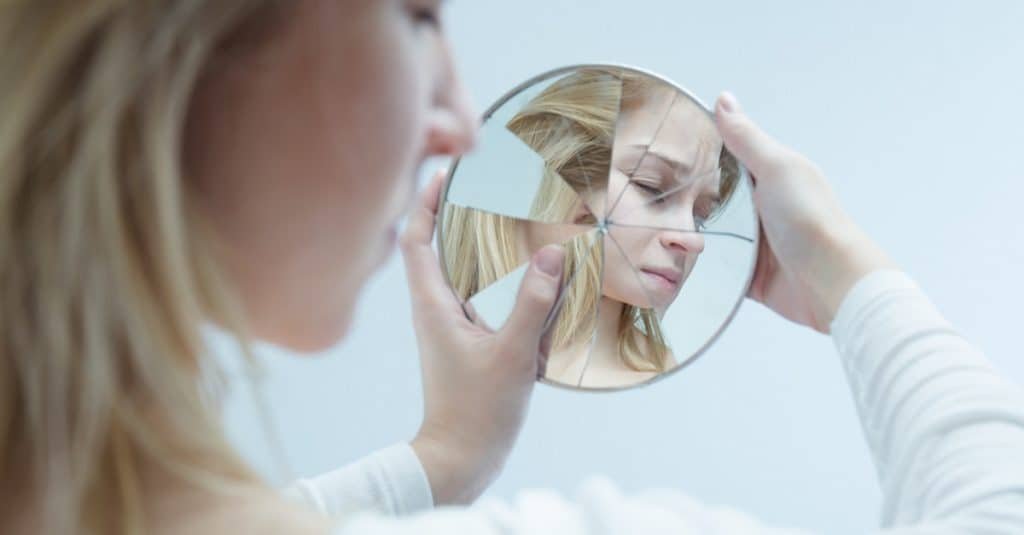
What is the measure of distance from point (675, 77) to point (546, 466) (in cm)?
58

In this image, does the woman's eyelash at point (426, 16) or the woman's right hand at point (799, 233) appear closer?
the woman's eyelash at point (426, 16)

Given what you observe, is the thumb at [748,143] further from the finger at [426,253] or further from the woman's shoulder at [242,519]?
the woman's shoulder at [242,519]

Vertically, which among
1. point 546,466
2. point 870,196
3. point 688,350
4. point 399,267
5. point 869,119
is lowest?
point 546,466

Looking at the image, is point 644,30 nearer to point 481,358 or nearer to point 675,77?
point 675,77

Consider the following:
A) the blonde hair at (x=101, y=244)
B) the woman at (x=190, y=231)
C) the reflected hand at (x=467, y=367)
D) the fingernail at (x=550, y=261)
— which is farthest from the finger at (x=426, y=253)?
the blonde hair at (x=101, y=244)

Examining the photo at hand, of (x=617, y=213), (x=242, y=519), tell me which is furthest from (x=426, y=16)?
(x=617, y=213)

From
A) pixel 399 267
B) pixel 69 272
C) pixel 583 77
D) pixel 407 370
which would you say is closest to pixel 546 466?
pixel 407 370

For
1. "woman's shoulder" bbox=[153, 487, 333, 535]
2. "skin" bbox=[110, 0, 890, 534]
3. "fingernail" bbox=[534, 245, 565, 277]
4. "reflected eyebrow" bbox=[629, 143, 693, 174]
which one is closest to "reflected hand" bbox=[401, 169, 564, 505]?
"fingernail" bbox=[534, 245, 565, 277]

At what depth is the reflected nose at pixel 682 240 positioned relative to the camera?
0.85 m

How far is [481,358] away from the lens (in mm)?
887

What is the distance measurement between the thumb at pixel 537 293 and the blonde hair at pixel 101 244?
0.42 meters

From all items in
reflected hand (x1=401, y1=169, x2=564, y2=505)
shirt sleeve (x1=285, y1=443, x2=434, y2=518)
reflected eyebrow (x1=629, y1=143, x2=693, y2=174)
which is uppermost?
reflected eyebrow (x1=629, y1=143, x2=693, y2=174)

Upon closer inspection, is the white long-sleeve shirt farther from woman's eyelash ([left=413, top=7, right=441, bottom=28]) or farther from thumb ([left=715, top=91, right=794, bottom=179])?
woman's eyelash ([left=413, top=7, right=441, bottom=28])

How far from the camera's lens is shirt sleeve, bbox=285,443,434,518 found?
0.83m
